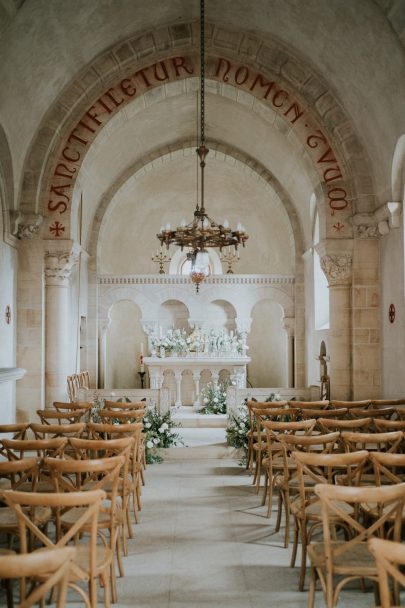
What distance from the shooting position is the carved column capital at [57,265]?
35.6 ft

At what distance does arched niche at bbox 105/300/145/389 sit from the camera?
18203mm

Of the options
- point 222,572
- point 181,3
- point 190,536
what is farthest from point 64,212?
point 222,572

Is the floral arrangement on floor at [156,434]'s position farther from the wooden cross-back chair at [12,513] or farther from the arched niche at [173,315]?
the arched niche at [173,315]

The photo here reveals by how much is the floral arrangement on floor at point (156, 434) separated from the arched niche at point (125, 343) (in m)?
8.68

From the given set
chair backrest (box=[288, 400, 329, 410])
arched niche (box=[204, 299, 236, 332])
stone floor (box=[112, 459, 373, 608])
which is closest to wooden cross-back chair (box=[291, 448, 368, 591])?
stone floor (box=[112, 459, 373, 608])

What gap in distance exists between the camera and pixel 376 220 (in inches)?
409

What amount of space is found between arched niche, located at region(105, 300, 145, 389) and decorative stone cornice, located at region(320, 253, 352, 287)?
28.3 ft

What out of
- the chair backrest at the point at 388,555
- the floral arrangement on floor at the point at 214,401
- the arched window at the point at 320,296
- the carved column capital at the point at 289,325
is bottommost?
the floral arrangement on floor at the point at 214,401

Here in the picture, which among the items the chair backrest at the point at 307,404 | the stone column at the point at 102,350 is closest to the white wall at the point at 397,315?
the chair backrest at the point at 307,404

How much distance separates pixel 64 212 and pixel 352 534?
26.1 ft

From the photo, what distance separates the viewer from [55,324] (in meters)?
11.0

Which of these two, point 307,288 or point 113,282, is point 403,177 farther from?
point 113,282

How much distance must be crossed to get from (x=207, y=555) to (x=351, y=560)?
1.80 metres

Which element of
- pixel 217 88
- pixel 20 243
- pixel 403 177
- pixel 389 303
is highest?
pixel 217 88
